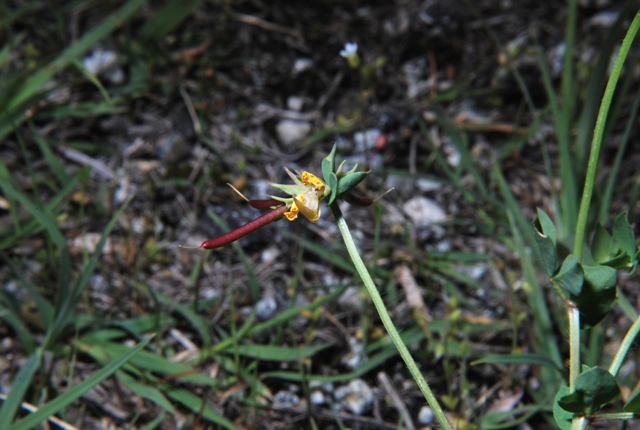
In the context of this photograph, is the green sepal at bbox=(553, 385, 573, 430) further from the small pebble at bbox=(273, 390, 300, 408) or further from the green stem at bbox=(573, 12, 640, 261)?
the small pebble at bbox=(273, 390, 300, 408)

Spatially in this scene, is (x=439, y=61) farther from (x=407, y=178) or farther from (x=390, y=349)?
(x=390, y=349)

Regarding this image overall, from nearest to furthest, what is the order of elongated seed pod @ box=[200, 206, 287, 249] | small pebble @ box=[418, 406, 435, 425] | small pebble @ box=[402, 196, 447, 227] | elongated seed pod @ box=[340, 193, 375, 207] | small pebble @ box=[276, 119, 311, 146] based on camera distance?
elongated seed pod @ box=[200, 206, 287, 249], elongated seed pod @ box=[340, 193, 375, 207], small pebble @ box=[418, 406, 435, 425], small pebble @ box=[402, 196, 447, 227], small pebble @ box=[276, 119, 311, 146]

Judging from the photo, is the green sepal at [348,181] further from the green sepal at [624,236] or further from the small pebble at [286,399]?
the small pebble at [286,399]

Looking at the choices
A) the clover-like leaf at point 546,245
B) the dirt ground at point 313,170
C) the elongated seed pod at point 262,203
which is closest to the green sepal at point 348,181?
the elongated seed pod at point 262,203

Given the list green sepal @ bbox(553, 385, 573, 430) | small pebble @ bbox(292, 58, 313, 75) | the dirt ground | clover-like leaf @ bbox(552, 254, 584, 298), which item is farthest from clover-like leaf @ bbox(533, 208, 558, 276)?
small pebble @ bbox(292, 58, 313, 75)

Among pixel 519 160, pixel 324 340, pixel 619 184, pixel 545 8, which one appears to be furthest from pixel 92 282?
pixel 545 8

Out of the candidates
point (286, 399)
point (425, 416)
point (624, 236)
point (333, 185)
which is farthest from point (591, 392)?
point (286, 399)

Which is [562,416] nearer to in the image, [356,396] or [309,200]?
[309,200]
